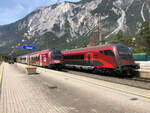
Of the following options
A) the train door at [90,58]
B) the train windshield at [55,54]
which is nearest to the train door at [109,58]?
the train door at [90,58]

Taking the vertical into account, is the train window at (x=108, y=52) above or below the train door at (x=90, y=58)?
above

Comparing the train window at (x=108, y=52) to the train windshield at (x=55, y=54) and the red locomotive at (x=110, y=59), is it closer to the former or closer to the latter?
the red locomotive at (x=110, y=59)

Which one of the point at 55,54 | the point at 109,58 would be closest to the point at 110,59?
the point at 109,58

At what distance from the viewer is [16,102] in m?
7.50

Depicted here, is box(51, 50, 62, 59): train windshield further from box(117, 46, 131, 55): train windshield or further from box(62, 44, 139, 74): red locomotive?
box(117, 46, 131, 55): train windshield

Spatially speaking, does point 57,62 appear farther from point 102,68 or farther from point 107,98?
point 107,98

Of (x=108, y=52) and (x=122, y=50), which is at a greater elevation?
(x=122, y=50)

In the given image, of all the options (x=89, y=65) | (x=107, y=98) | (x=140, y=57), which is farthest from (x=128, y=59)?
(x=140, y=57)

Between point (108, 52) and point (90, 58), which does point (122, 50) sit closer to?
point (108, 52)

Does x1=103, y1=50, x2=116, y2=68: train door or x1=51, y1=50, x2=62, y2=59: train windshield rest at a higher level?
x1=51, y1=50, x2=62, y2=59: train windshield

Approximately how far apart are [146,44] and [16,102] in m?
49.6

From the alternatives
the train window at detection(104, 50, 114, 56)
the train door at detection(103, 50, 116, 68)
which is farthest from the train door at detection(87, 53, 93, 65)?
the train window at detection(104, 50, 114, 56)

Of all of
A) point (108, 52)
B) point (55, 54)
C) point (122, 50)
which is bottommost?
point (108, 52)

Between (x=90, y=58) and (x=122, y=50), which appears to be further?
(x=90, y=58)
